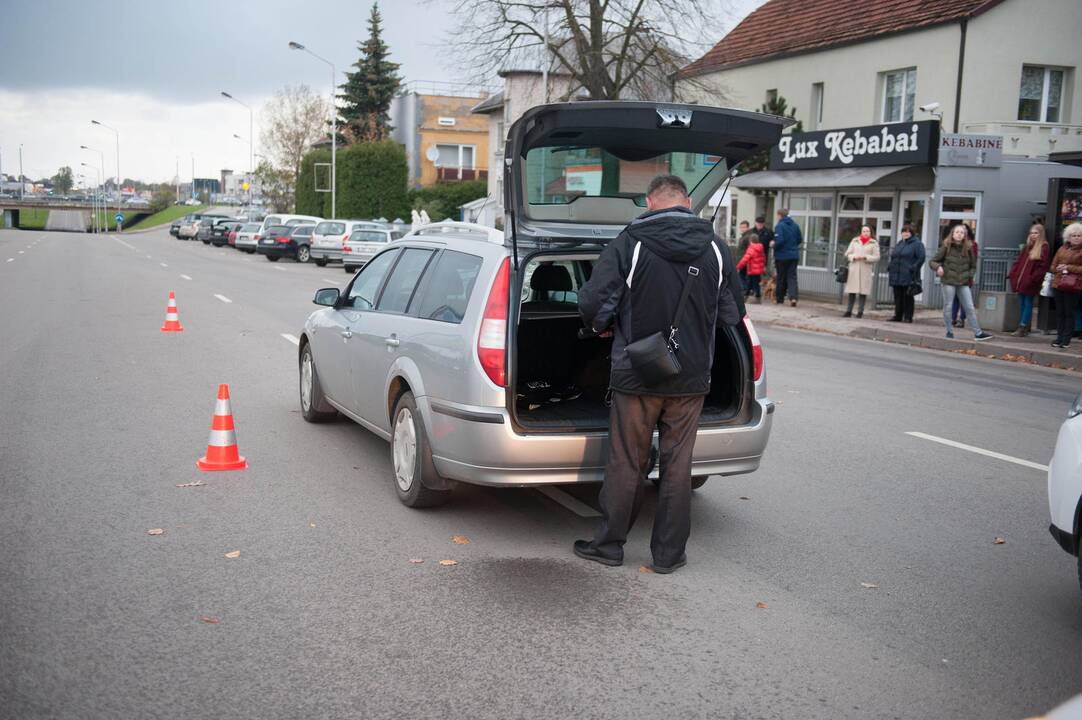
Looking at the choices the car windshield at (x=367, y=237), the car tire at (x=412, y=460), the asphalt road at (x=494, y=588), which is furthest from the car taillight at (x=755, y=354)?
the car windshield at (x=367, y=237)

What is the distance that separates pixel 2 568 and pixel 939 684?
428 centimetres

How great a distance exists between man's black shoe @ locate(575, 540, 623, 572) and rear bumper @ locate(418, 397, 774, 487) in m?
0.35

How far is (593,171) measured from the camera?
6.35 metres

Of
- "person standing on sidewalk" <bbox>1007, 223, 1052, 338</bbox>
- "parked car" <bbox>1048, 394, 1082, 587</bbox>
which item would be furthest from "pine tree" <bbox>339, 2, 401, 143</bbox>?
"parked car" <bbox>1048, 394, 1082, 587</bbox>

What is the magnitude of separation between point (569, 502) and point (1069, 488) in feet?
9.77

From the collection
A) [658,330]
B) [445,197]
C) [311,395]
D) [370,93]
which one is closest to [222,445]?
[311,395]

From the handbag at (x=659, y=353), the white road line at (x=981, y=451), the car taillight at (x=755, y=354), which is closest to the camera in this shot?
the handbag at (x=659, y=353)

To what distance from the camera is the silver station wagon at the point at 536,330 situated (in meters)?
5.59

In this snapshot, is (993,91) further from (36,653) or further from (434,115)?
(434,115)

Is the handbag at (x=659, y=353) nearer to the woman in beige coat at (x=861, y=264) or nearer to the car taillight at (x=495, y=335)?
the car taillight at (x=495, y=335)

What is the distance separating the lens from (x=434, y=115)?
6209 centimetres

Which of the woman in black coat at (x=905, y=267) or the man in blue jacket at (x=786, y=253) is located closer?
the woman in black coat at (x=905, y=267)

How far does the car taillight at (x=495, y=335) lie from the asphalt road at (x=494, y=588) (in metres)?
0.96

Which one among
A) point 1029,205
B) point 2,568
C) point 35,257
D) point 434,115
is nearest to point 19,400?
point 2,568
